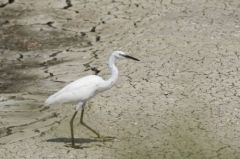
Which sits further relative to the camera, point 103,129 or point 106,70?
point 106,70

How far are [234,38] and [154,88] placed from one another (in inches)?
76.3

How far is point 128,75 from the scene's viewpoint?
29.8ft

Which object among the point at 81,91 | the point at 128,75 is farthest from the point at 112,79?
the point at 128,75

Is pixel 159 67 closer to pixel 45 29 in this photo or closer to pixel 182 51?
pixel 182 51

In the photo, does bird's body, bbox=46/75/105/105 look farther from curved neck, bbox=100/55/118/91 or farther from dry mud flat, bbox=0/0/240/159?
dry mud flat, bbox=0/0/240/159

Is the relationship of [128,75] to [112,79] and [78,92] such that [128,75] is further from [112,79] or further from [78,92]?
[78,92]

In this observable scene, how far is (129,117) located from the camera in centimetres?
786

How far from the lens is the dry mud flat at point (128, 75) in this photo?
23.9 feet

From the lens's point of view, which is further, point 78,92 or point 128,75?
point 128,75

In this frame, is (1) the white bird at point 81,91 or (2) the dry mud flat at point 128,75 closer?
(1) the white bird at point 81,91

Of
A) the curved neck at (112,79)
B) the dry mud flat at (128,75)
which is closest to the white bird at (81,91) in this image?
the curved neck at (112,79)

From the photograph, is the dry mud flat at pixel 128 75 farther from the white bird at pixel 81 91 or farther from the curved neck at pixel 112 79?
the curved neck at pixel 112 79

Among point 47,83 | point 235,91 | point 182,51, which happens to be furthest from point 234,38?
point 47,83

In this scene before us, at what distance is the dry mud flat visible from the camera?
23.9ft
